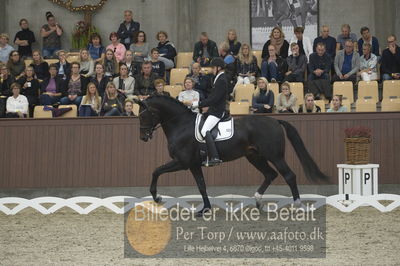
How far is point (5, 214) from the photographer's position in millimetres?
10734

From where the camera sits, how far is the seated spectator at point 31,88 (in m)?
14.1

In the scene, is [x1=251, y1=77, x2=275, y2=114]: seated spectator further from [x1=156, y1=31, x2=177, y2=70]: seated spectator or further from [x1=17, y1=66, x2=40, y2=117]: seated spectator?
[x1=17, y1=66, x2=40, y2=117]: seated spectator

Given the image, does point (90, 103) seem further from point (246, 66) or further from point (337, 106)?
point (337, 106)

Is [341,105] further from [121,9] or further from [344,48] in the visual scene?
[121,9]

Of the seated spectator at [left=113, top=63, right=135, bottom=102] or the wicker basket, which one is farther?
the seated spectator at [left=113, top=63, right=135, bottom=102]

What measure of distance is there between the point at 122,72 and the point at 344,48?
4502 millimetres

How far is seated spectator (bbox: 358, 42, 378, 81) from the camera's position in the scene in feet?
45.5

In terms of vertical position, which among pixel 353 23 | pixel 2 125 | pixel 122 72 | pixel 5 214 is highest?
pixel 353 23

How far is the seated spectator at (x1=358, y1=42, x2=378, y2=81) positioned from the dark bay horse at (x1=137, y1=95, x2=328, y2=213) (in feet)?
15.3

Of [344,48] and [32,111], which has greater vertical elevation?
[344,48]

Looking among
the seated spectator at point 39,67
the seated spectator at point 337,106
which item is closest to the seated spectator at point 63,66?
the seated spectator at point 39,67

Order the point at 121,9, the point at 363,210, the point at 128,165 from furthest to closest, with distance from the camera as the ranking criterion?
the point at 121,9 → the point at 128,165 → the point at 363,210

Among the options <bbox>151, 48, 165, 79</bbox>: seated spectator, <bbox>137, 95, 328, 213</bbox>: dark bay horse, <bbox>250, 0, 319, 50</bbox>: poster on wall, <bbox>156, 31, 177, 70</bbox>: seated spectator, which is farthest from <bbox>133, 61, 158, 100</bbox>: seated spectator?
<bbox>250, 0, 319, 50</bbox>: poster on wall

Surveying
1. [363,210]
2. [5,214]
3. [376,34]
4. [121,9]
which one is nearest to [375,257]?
[363,210]
